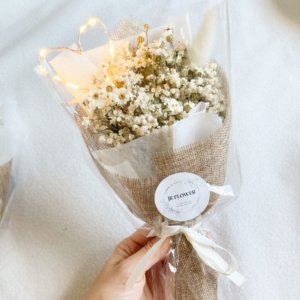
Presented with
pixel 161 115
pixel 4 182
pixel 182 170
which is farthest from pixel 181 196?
pixel 4 182

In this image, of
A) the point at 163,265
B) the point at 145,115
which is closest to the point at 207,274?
the point at 163,265

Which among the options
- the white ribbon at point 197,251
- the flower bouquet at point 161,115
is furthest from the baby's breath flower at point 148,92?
the white ribbon at point 197,251

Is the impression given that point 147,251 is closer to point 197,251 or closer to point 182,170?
point 197,251

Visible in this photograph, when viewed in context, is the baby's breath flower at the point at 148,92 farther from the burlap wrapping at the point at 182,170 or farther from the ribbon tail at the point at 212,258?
the ribbon tail at the point at 212,258

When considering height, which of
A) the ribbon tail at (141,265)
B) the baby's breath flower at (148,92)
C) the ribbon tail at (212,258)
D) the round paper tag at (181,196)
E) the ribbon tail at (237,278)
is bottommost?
the ribbon tail at (237,278)

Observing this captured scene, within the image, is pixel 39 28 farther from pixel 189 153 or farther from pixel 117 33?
pixel 189 153

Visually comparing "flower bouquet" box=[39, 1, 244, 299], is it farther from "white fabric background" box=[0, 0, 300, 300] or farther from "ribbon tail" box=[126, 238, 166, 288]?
"white fabric background" box=[0, 0, 300, 300]
